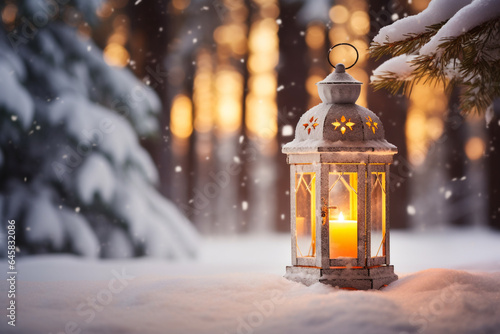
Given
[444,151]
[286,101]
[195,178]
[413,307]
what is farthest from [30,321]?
[444,151]

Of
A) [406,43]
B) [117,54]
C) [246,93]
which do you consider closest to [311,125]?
[406,43]

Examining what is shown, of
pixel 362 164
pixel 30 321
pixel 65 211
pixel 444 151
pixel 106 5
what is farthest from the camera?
pixel 444 151

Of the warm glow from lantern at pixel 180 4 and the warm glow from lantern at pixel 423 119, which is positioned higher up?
the warm glow from lantern at pixel 180 4

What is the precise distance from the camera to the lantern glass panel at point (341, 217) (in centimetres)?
543

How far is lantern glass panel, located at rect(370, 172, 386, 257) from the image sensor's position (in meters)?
5.49

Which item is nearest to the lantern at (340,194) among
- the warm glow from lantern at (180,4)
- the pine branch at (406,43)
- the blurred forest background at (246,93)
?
the pine branch at (406,43)

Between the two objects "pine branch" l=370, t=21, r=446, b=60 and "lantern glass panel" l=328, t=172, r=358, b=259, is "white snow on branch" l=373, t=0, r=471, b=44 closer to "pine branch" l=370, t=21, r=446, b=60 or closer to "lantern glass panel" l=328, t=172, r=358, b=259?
"pine branch" l=370, t=21, r=446, b=60

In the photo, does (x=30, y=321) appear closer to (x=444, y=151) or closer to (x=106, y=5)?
(x=106, y=5)

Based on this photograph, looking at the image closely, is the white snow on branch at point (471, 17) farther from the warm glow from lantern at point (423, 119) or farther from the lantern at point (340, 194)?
the warm glow from lantern at point (423, 119)

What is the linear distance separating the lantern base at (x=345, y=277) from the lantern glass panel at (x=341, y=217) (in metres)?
0.15

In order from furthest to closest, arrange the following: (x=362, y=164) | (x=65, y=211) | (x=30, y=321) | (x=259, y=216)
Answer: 1. (x=259, y=216)
2. (x=65, y=211)
3. (x=362, y=164)
4. (x=30, y=321)

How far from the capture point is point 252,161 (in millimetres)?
10445

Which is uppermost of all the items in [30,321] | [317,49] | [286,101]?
[317,49]

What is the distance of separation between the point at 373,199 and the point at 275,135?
5.03m
